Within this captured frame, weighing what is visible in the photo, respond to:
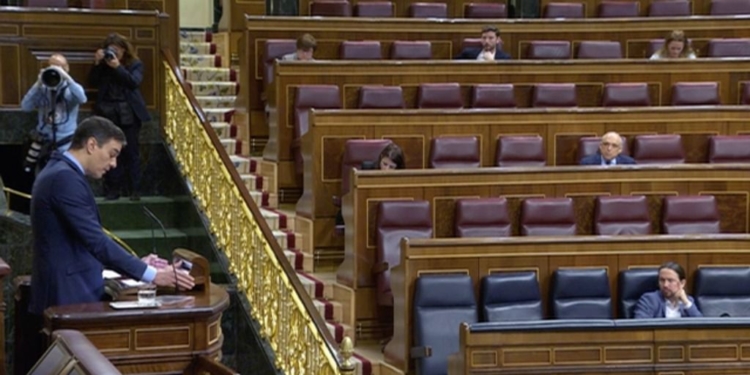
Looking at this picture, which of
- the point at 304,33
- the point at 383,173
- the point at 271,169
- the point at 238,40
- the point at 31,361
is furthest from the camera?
Answer: the point at 238,40

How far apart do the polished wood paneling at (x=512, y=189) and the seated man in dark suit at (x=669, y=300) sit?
0.66 m

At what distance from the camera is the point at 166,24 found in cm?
538

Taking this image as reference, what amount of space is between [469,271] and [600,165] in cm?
90

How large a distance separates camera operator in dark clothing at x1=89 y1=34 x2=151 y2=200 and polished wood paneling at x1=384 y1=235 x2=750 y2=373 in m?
1.71

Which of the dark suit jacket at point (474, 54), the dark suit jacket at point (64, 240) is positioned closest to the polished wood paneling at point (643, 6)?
the dark suit jacket at point (474, 54)

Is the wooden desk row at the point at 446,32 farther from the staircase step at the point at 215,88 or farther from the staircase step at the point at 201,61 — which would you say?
the staircase step at the point at 201,61

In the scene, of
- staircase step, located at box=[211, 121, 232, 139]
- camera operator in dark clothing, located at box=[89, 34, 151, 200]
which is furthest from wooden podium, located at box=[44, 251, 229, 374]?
staircase step, located at box=[211, 121, 232, 139]

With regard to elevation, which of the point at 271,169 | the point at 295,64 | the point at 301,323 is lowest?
the point at 301,323

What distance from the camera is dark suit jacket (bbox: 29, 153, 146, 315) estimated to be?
7.97ft

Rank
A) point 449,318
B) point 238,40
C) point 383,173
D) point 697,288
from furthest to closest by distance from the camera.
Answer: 1. point 238,40
2. point 383,173
3. point 697,288
4. point 449,318

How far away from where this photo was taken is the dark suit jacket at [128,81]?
16.2ft

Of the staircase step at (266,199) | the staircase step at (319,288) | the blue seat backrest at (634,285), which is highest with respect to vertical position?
the staircase step at (266,199)

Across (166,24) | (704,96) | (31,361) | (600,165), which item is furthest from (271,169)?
(31,361)

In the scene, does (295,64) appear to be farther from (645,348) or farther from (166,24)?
(645,348)
